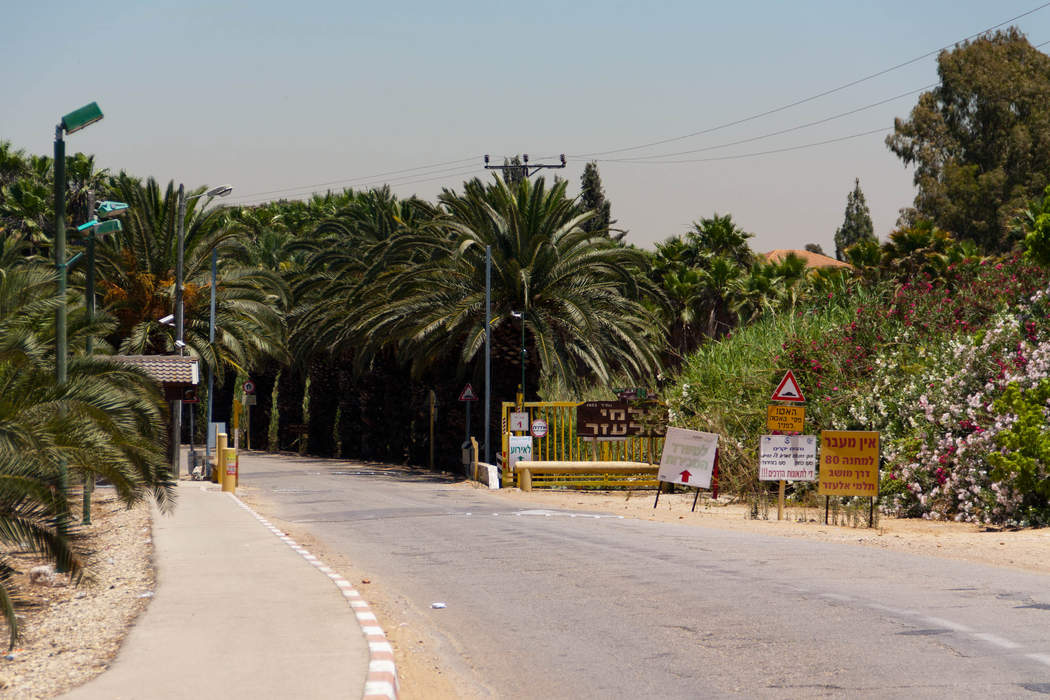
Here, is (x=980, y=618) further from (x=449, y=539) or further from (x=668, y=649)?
(x=449, y=539)

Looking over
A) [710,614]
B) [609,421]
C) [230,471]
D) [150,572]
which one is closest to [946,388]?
[609,421]

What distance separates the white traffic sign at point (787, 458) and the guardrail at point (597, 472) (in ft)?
35.2

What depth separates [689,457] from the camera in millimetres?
23797

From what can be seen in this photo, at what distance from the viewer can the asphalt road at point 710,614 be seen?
766cm

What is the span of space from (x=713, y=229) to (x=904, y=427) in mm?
36212

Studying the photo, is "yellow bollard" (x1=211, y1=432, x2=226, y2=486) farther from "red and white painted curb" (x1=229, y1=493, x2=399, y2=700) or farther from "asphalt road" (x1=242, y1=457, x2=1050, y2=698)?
"red and white painted curb" (x1=229, y1=493, x2=399, y2=700)

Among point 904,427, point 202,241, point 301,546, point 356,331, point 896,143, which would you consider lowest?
point 301,546

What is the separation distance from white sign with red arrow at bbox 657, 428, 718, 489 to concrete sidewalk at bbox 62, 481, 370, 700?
10.3 m

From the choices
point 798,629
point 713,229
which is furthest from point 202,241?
point 798,629

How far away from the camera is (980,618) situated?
954cm

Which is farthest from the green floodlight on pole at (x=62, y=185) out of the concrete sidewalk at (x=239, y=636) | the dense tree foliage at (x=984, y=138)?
the dense tree foliage at (x=984, y=138)

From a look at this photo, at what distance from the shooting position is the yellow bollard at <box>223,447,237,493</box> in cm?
2995

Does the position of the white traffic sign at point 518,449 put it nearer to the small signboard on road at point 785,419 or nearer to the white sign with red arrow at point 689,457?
the white sign with red arrow at point 689,457

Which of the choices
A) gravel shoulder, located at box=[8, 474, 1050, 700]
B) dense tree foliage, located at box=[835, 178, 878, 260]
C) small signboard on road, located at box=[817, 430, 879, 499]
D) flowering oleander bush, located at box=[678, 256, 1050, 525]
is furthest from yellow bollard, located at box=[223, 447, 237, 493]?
dense tree foliage, located at box=[835, 178, 878, 260]
